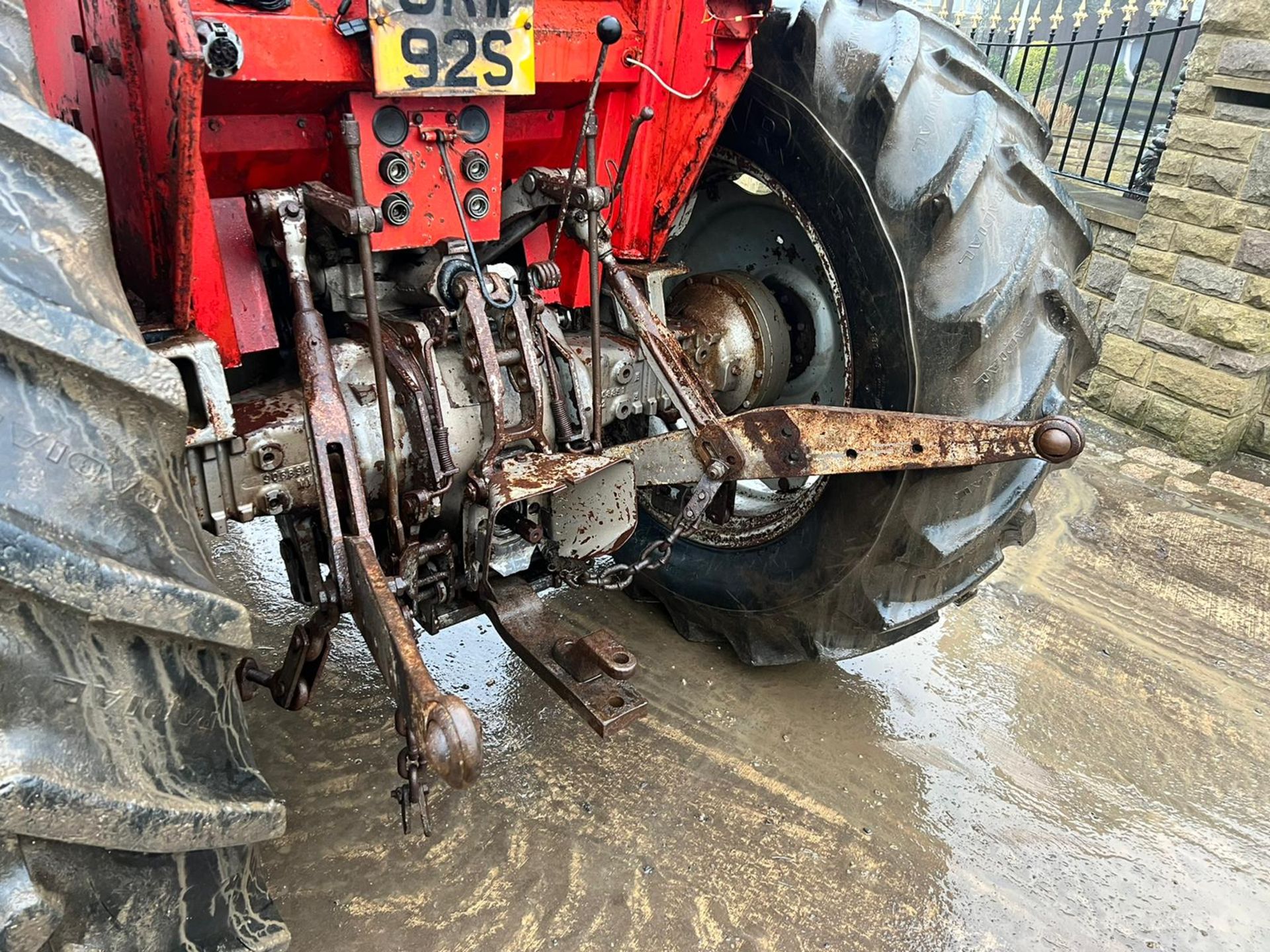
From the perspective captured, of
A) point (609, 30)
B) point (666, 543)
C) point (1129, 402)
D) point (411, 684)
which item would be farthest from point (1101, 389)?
point (411, 684)

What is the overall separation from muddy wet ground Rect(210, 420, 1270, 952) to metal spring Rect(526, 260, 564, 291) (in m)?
1.13

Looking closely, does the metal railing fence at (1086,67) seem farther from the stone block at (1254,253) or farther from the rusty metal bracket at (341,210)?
the rusty metal bracket at (341,210)

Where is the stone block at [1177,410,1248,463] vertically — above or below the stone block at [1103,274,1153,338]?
below

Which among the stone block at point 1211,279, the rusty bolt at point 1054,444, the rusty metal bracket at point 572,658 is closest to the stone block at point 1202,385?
the stone block at point 1211,279

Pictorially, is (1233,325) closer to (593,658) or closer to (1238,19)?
(1238,19)

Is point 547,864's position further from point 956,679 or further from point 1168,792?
Answer: point 1168,792

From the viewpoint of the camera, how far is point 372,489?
183 centimetres

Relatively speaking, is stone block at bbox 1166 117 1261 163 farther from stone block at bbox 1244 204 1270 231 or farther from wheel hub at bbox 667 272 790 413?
wheel hub at bbox 667 272 790 413

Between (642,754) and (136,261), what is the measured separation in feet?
5.19

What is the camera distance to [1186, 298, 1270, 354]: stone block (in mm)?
4031

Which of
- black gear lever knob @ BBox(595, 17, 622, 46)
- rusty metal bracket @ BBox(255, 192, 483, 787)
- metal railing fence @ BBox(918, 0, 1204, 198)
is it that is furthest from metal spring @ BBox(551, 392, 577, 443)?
metal railing fence @ BBox(918, 0, 1204, 198)

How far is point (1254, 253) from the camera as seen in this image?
3.98 metres

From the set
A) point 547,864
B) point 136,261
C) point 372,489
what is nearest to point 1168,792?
point 547,864

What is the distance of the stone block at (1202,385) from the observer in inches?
164
